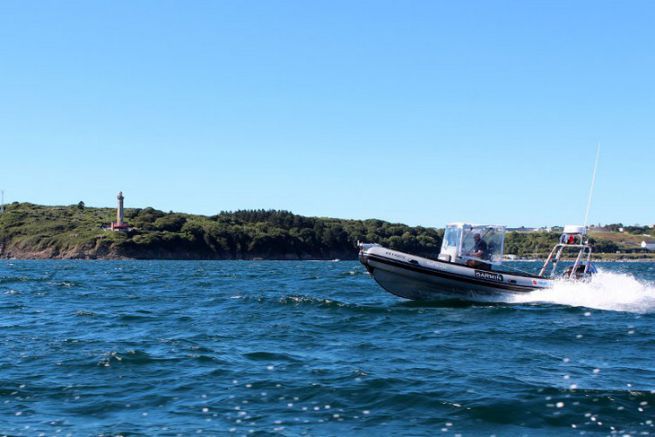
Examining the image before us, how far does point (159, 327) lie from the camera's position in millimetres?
21797

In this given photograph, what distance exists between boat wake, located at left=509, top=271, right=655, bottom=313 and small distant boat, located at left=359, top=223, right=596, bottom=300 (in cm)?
35

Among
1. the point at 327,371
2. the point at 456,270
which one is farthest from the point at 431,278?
the point at 327,371

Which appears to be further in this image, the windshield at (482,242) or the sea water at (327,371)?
the windshield at (482,242)

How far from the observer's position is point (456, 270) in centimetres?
2864

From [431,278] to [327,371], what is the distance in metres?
14.5

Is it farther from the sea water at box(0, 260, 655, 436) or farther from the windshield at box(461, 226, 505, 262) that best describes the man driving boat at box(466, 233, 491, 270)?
the sea water at box(0, 260, 655, 436)

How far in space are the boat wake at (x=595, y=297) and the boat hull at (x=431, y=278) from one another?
0.96 metres

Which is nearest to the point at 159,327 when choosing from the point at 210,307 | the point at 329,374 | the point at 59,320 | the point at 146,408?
the point at 59,320

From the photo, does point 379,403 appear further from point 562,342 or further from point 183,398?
point 562,342

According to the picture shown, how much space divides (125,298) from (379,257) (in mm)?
12068

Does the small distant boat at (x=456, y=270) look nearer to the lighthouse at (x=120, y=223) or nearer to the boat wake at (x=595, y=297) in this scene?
the boat wake at (x=595, y=297)

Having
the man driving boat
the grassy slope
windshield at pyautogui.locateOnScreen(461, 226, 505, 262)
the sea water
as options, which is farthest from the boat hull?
the grassy slope

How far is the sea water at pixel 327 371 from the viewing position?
11031mm

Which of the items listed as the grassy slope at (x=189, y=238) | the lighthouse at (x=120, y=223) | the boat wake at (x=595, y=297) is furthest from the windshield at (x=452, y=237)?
the lighthouse at (x=120, y=223)
